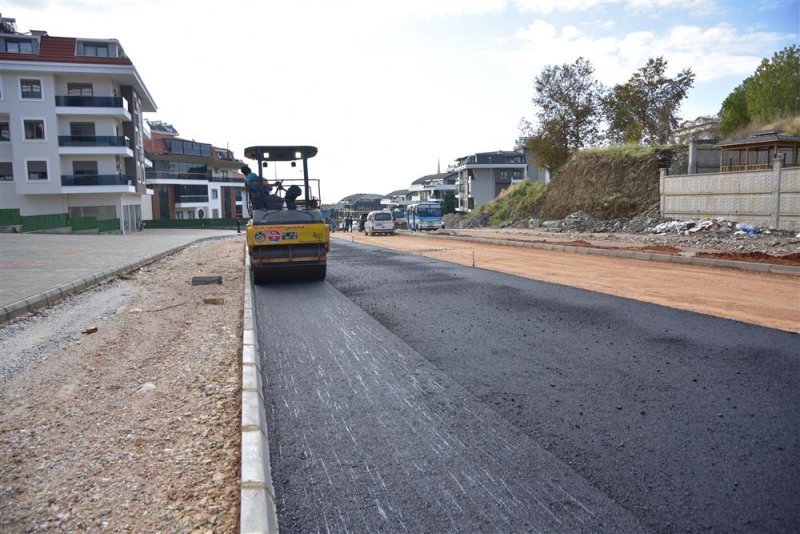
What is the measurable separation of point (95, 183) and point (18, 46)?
1126cm

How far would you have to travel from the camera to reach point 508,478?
366 centimetres

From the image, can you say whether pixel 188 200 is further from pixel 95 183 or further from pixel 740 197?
pixel 740 197

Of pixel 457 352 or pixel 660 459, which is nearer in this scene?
pixel 660 459

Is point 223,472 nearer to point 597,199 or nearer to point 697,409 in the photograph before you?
point 697,409

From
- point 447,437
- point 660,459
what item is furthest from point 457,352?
point 660,459

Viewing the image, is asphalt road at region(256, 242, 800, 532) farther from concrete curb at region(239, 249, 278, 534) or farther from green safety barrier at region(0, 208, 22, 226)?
green safety barrier at region(0, 208, 22, 226)

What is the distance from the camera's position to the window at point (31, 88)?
43062 millimetres

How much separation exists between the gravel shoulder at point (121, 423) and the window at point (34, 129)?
138 feet

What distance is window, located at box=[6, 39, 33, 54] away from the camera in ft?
143

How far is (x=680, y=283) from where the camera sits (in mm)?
11945

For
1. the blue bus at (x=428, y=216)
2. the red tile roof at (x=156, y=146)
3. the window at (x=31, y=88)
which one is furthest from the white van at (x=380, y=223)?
the red tile roof at (x=156, y=146)

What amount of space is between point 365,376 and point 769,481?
3522 mm

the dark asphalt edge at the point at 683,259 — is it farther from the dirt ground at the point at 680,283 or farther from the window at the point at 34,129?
the window at the point at 34,129

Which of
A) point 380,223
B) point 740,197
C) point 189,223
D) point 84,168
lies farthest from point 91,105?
point 740,197
